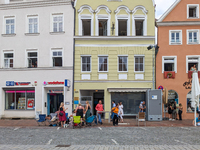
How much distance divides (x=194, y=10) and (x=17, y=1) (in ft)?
52.8

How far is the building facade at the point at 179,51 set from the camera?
20.5 m

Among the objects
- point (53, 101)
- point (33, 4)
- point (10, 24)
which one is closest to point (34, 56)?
point (10, 24)

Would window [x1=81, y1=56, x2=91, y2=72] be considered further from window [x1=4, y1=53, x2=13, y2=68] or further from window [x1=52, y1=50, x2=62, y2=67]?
window [x1=4, y1=53, x2=13, y2=68]

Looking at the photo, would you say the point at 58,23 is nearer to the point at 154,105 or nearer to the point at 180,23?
the point at 180,23

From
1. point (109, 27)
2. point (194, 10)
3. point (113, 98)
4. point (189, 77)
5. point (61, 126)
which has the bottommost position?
point (61, 126)

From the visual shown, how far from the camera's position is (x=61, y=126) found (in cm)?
1551

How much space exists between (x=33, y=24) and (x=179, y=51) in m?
13.3

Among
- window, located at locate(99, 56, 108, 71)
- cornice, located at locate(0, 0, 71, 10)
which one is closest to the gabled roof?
window, located at locate(99, 56, 108, 71)

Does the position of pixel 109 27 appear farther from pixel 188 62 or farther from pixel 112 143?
pixel 112 143

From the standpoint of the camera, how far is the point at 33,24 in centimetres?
2153

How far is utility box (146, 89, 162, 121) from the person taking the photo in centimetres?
1850

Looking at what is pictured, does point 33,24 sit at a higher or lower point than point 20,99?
higher

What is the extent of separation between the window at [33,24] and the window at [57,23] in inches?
66.5

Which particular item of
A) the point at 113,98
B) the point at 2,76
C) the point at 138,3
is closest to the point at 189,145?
the point at 113,98
